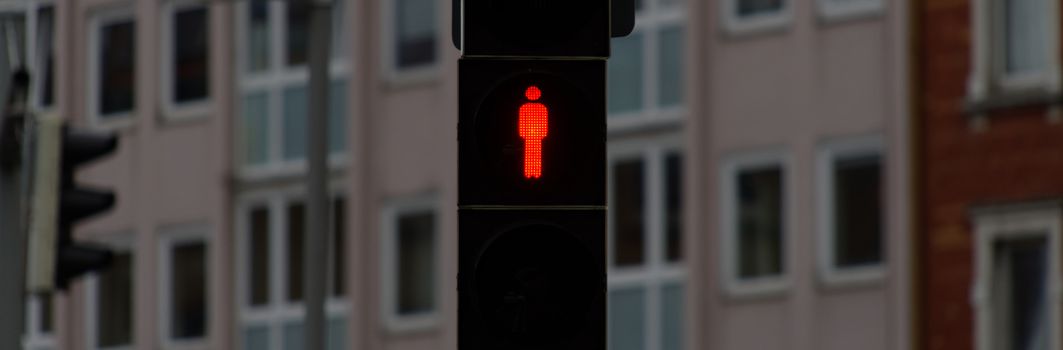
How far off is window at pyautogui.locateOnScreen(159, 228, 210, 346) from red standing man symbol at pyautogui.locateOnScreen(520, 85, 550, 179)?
3787 centimetres

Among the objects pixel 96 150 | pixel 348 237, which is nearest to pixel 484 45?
pixel 96 150

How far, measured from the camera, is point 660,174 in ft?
141

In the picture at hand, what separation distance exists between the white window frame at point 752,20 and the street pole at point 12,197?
2011 cm

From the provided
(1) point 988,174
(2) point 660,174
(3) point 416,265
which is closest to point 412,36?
(3) point 416,265

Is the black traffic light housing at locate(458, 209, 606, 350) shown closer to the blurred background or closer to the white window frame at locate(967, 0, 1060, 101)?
the blurred background

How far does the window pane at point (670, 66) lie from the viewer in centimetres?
4247

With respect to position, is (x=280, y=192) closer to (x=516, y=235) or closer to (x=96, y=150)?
(x=96, y=150)

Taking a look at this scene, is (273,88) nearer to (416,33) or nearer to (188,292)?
(416,33)

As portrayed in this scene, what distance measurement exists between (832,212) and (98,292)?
12674 millimetres

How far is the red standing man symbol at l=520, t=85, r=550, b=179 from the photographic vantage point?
1083 cm

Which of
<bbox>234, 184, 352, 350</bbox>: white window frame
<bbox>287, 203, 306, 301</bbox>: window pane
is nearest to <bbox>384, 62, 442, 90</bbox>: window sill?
<bbox>234, 184, 352, 350</bbox>: white window frame

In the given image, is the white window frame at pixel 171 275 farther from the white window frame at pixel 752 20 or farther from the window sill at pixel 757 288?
the white window frame at pixel 752 20

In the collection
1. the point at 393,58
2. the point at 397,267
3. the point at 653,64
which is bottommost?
the point at 397,267

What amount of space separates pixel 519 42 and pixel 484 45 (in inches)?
3.8
